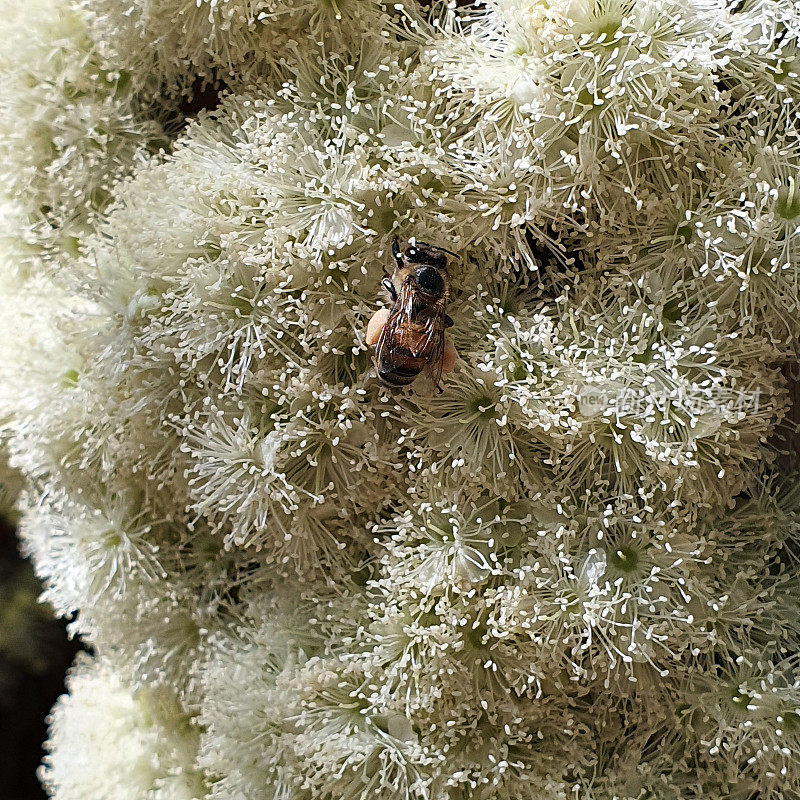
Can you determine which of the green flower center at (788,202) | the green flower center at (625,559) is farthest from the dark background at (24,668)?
the green flower center at (788,202)

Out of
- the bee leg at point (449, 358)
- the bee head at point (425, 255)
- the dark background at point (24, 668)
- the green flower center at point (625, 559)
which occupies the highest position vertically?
the bee head at point (425, 255)

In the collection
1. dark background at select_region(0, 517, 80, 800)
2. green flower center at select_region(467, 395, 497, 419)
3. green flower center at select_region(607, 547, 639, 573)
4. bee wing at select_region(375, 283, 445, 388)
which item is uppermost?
bee wing at select_region(375, 283, 445, 388)

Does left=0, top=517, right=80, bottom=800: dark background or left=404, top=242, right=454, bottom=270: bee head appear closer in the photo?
left=404, top=242, right=454, bottom=270: bee head

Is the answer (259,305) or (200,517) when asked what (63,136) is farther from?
(200,517)

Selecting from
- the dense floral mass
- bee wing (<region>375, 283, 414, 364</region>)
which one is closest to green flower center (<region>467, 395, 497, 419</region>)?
the dense floral mass

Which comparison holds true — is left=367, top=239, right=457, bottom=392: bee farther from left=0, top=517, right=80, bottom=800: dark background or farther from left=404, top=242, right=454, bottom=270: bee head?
left=0, top=517, right=80, bottom=800: dark background

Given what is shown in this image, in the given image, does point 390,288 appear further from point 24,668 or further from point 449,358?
point 24,668

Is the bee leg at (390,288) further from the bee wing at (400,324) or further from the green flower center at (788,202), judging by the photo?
the green flower center at (788,202)

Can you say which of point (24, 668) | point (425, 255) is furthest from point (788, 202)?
point (24, 668)
